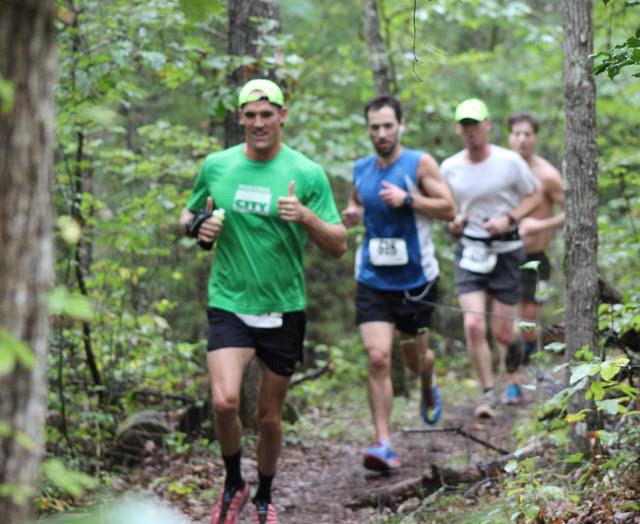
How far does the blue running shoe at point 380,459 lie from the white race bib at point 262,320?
59.0 inches

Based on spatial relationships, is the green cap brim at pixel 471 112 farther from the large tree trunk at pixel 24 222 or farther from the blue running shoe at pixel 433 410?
the large tree trunk at pixel 24 222

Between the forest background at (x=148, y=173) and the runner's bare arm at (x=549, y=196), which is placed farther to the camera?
the runner's bare arm at (x=549, y=196)

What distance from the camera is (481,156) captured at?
8383 millimetres

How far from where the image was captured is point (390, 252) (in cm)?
698

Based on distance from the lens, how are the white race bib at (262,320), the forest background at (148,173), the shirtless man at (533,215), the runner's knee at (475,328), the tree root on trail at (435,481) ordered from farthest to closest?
the shirtless man at (533,215), the runner's knee at (475,328), the forest background at (148,173), the tree root on trail at (435,481), the white race bib at (262,320)

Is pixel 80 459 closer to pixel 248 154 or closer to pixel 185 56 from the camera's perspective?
pixel 248 154

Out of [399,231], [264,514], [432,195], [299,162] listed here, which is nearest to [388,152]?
[432,195]

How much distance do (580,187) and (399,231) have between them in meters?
2.27

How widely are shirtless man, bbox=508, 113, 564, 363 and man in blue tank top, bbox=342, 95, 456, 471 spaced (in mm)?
2359

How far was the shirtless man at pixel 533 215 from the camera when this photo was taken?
920cm

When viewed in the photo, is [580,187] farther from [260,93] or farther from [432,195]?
[432,195]

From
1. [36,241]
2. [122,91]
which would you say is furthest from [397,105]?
[36,241]

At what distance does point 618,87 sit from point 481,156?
746cm

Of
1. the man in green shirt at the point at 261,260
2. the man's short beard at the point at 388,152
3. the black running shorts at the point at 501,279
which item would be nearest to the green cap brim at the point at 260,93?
the man in green shirt at the point at 261,260
